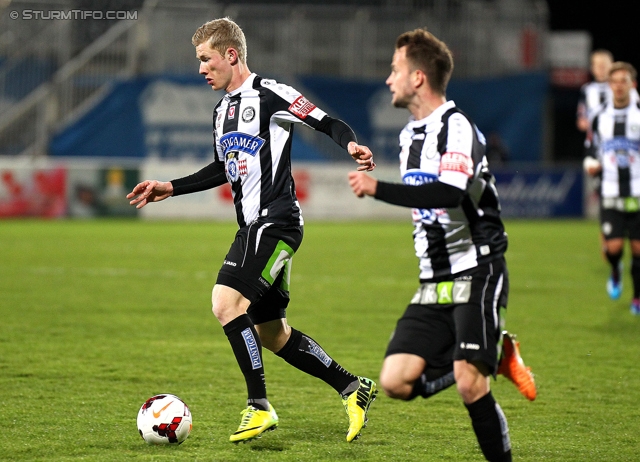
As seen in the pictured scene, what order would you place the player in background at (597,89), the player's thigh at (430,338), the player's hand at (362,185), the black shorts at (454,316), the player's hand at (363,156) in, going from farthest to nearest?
the player in background at (597,89)
the player's hand at (363,156)
the player's thigh at (430,338)
the black shorts at (454,316)
the player's hand at (362,185)

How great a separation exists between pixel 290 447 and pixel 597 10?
25.3 metres

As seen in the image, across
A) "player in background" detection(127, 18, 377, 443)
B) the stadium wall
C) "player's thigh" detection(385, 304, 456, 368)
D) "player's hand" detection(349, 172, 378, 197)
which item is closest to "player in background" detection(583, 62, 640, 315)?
"player in background" detection(127, 18, 377, 443)

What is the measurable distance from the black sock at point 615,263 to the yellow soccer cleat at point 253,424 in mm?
6391

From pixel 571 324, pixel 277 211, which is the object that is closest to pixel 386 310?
pixel 571 324

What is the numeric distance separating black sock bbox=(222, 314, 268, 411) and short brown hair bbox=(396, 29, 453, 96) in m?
1.53

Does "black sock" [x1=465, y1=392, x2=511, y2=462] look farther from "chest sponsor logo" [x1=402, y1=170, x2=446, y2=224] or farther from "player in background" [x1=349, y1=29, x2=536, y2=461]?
"chest sponsor logo" [x1=402, y1=170, x2=446, y2=224]

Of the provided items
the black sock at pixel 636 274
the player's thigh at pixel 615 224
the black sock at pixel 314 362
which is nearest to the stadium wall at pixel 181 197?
the player's thigh at pixel 615 224

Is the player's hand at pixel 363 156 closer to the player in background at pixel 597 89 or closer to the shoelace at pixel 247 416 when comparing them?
the shoelace at pixel 247 416

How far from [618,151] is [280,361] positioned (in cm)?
485

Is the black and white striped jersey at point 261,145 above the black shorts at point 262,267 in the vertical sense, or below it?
above

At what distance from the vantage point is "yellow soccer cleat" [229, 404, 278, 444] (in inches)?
182

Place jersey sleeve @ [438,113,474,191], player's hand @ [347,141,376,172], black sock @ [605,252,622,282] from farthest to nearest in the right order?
black sock @ [605,252,622,282]
player's hand @ [347,141,376,172]
jersey sleeve @ [438,113,474,191]

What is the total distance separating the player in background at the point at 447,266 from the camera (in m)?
3.94

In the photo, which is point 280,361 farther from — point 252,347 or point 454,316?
point 454,316
